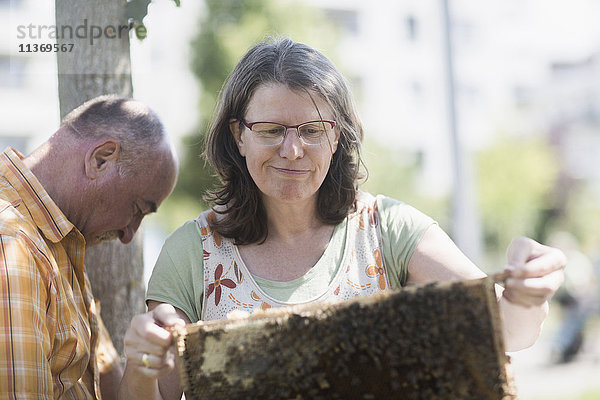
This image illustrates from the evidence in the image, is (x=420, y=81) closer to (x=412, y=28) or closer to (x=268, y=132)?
(x=412, y=28)

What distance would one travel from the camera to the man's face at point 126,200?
2707 mm

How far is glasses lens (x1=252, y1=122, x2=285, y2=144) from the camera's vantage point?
2.59 meters

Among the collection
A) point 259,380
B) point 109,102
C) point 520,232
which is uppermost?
point 109,102

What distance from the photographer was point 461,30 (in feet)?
135

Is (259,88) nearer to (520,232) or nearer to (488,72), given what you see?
(520,232)

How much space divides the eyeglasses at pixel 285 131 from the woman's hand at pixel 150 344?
842mm

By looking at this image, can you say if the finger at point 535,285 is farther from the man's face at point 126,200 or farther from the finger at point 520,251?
the man's face at point 126,200

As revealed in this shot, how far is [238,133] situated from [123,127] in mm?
478

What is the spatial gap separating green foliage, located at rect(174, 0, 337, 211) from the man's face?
572 inches

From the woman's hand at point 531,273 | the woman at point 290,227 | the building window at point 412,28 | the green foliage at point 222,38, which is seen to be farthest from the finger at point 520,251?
the building window at point 412,28

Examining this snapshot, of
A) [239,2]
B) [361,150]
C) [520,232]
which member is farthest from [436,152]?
[361,150]

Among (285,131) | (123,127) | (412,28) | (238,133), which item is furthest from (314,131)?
(412,28)

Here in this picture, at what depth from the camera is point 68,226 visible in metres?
2.53

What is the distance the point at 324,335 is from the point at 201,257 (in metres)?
0.85
